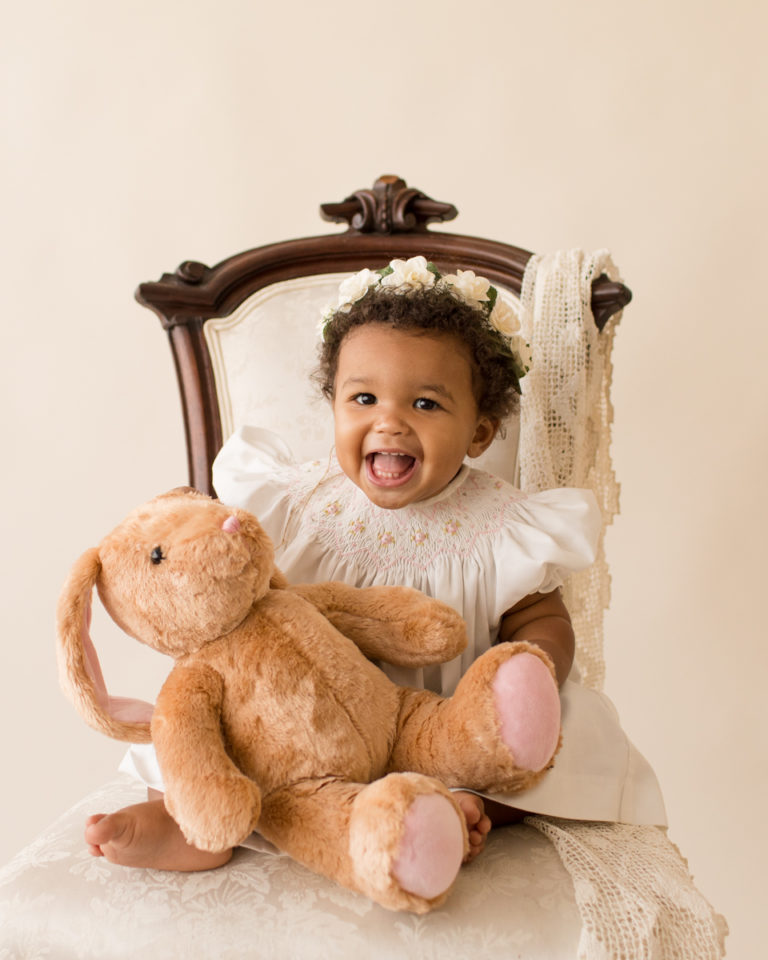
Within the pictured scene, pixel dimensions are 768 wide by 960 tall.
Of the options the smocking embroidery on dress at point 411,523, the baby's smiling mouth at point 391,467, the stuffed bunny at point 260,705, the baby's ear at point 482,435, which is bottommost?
the stuffed bunny at point 260,705

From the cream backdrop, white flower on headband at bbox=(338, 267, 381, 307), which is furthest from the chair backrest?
the cream backdrop

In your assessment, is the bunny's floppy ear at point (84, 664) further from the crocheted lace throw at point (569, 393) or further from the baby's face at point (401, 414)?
the crocheted lace throw at point (569, 393)

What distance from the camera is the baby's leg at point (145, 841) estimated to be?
29.4 inches

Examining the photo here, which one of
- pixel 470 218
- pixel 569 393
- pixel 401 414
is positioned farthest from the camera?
pixel 470 218

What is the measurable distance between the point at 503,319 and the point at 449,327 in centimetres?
8

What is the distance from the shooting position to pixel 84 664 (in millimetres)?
773

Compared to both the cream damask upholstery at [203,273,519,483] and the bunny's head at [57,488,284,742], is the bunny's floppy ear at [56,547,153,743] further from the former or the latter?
the cream damask upholstery at [203,273,519,483]

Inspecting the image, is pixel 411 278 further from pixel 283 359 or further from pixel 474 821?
pixel 474 821

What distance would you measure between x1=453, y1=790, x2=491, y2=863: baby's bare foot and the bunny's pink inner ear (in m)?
0.29

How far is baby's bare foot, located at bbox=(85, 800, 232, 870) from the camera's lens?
0.75 meters

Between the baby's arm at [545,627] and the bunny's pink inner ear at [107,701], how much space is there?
1.33 feet

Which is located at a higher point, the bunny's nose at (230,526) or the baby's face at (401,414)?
the baby's face at (401,414)


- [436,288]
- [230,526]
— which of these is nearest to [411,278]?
[436,288]

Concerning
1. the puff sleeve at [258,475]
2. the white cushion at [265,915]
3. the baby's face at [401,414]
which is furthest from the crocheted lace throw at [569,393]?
the white cushion at [265,915]
